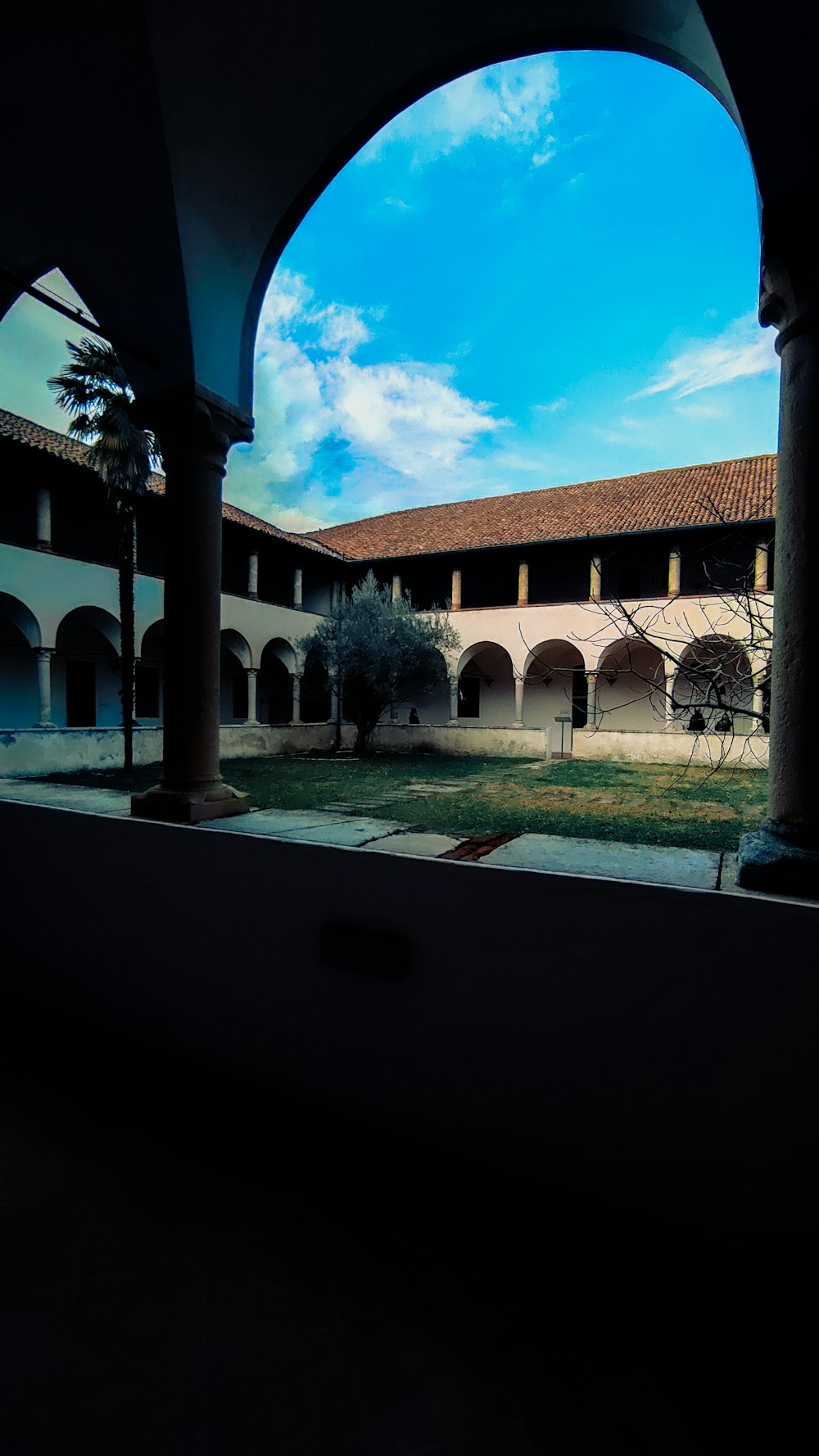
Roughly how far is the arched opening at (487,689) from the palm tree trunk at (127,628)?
1108 centimetres

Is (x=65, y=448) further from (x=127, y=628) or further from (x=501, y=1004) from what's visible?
(x=501, y=1004)

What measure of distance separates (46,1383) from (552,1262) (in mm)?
1267

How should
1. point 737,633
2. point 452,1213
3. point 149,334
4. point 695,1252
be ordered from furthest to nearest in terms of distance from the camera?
point 737,633 < point 149,334 < point 452,1213 < point 695,1252

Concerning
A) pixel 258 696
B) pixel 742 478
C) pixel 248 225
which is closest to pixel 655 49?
pixel 248 225

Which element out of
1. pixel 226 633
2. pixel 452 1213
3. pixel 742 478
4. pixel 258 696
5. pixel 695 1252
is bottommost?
pixel 452 1213

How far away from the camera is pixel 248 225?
3.03m

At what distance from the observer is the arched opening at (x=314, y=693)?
17.2 metres

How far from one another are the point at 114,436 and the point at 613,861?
10745 millimetres

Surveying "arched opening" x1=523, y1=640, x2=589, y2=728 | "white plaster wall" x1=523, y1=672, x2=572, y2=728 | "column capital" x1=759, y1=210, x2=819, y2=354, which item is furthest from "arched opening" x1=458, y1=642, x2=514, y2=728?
"column capital" x1=759, y1=210, x2=819, y2=354

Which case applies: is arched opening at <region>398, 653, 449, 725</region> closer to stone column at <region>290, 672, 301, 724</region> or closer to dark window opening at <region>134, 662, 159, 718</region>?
stone column at <region>290, 672, 301, 724</region>

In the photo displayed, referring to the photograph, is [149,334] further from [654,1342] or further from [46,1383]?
[654,1342]

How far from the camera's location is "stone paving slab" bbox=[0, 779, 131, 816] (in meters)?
3.02

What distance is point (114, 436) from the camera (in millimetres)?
10039

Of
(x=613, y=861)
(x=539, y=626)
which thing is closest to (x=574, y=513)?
(x=539, y=626)
